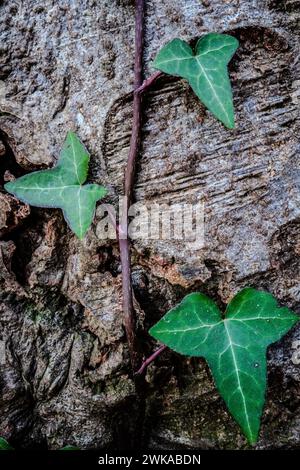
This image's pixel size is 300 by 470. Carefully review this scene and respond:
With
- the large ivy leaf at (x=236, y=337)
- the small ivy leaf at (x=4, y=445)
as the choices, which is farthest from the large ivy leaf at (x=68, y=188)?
the small ivy leaf at (x=4, y=445)

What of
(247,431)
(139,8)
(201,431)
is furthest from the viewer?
(201,431)

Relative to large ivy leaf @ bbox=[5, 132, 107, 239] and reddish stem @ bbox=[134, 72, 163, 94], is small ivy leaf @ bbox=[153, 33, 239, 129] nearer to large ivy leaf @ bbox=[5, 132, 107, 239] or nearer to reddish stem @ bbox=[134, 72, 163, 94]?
reddish stem @ bbox=[134, 72, 163, 94]

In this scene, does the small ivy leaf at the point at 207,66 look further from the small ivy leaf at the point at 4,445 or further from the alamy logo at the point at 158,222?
the small ivy leaf at the point at 4,445

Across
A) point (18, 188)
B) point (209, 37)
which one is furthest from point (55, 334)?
point (209, 37)

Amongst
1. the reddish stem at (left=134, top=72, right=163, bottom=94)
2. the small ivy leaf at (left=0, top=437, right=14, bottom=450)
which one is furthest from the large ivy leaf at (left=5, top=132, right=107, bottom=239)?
the small ivy leaf at (left=0, top=437, right=14, bottom=450)

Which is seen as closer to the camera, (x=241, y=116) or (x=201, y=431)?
(x=241, y=116)

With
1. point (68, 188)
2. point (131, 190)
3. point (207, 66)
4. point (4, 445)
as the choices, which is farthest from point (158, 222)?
point (4, 445)

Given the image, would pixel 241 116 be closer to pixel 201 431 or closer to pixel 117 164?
pixel 117 164
